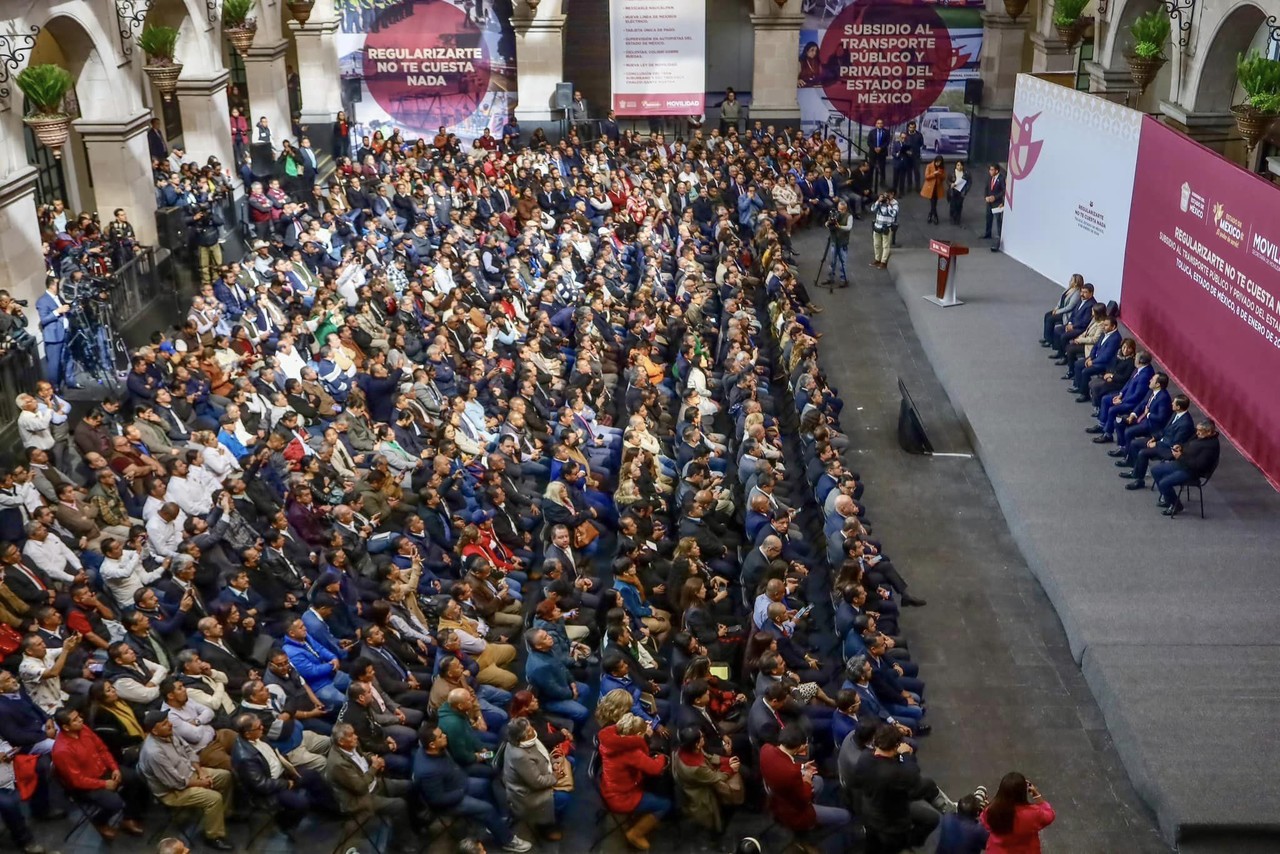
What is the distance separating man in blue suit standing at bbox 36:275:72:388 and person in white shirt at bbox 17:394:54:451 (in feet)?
6.38

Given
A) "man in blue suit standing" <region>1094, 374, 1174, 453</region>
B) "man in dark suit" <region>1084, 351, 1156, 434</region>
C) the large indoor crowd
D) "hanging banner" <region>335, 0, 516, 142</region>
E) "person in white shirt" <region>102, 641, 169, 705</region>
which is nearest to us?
the large indoor crowd

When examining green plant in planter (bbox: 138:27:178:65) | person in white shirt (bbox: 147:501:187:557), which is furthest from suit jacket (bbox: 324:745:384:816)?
green plant in planter (bbox: 138:27:178:65)

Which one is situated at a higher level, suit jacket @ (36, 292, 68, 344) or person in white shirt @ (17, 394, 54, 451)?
suit jacket @ (36, 292, 68, 344)

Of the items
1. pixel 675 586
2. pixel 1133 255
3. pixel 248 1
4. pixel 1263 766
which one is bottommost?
pixel 1263 766

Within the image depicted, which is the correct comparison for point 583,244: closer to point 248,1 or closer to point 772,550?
point 248,1

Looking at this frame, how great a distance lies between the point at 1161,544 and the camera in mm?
12758

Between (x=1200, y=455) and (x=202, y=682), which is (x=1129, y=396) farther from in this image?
(x=202, y=682)

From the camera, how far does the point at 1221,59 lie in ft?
59.6

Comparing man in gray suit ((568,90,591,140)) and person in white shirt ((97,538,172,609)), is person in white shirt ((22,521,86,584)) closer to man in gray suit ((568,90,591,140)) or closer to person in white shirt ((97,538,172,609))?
person in white shirt ((97,538,172,609))

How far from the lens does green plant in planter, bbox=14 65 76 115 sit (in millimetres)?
14836

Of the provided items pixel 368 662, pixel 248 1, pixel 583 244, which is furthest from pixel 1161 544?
pixel 248 1

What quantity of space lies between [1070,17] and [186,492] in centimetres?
1624

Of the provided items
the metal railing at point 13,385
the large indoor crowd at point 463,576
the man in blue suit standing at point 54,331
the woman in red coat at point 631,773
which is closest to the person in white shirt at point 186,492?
the large indoor crowd at point 463,576

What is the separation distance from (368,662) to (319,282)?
30.5ft
